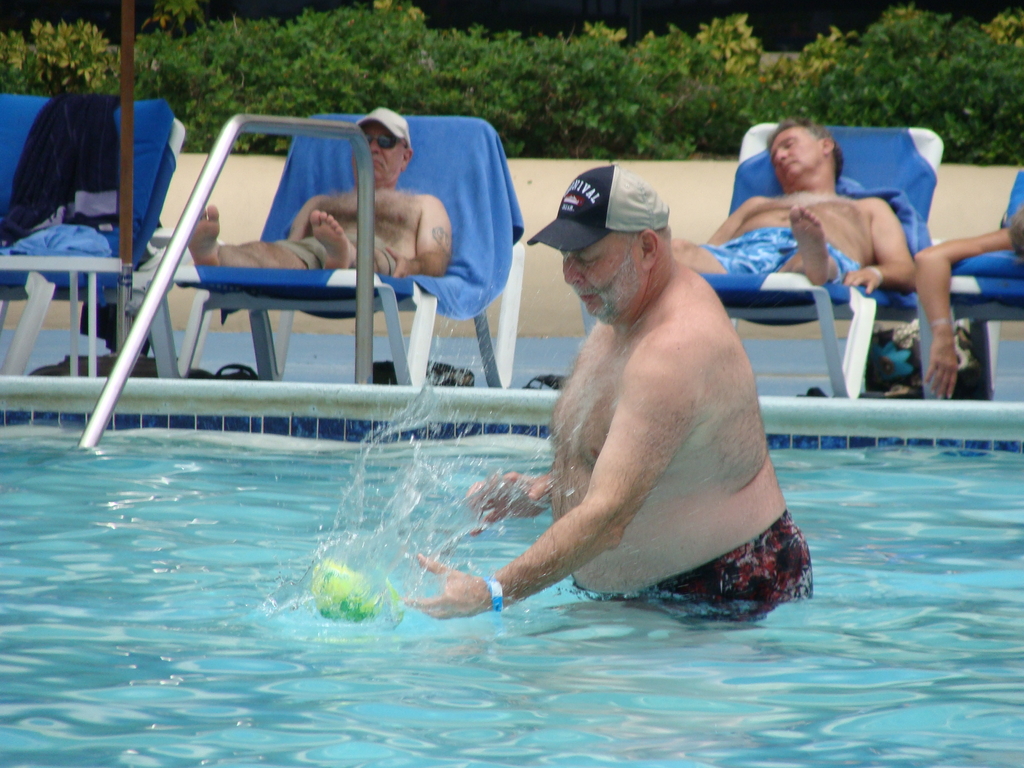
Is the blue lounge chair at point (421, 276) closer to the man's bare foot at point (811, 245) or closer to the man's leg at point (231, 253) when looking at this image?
the man's leg at point (231, 253)

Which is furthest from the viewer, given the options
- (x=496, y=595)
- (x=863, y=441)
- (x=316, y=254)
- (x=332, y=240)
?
(x=316, y=254)

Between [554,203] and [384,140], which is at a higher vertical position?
[384,140]

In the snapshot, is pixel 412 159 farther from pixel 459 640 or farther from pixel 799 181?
pixel 459 640

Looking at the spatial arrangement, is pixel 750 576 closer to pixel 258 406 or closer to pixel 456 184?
pixel 258 406

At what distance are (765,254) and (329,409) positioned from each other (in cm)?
252

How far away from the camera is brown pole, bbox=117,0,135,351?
451 cm

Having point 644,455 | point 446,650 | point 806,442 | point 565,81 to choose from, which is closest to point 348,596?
point 446,650

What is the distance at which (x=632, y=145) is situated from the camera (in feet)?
34.2

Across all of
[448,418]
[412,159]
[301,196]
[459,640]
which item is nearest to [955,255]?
[448,418]

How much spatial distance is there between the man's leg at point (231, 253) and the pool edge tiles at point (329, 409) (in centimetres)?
135

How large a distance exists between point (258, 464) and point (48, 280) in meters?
2.08

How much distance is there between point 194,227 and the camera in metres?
4.00

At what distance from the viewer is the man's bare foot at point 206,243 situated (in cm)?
574

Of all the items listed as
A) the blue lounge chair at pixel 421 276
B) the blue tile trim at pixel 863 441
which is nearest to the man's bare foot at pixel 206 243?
the blue lounge chair at pixel 421 276
